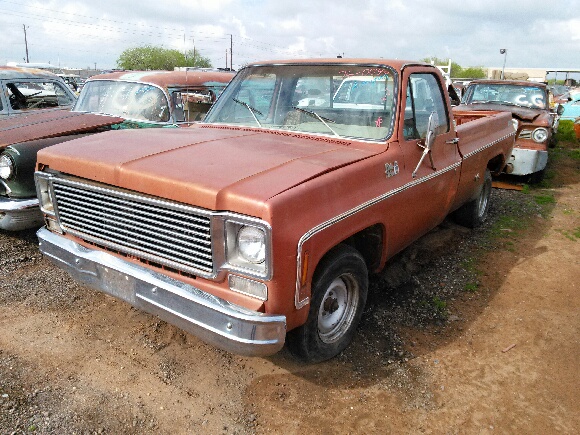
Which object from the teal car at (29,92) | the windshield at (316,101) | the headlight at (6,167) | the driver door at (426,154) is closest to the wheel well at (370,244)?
the driver door at (426,154)

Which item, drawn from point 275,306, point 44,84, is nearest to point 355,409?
point 275,306

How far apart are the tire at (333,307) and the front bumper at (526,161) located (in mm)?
5508

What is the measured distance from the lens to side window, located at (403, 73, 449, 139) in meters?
3.56

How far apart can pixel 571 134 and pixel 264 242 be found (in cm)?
1358

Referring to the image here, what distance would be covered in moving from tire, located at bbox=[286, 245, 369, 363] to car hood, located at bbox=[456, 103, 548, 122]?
6.05 metres

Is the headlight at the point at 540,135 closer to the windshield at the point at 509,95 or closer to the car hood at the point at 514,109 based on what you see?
the car hood at the point at 514,109

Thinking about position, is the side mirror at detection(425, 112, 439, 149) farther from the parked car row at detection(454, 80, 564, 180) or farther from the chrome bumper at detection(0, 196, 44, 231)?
the chrome bumper at detection(0, 196, 44, 231)

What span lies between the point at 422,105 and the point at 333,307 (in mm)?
1861

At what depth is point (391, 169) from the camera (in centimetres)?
321

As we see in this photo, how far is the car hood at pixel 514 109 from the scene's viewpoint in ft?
25.5

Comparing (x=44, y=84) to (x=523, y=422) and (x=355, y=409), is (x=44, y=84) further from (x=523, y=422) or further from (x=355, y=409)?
(x=523, y=422)

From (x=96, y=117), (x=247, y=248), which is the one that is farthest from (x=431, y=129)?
(x=96, y=117)

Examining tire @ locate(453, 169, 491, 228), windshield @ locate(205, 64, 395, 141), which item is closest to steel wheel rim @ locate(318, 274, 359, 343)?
windshield @ locate(205, 64, 395, 141)

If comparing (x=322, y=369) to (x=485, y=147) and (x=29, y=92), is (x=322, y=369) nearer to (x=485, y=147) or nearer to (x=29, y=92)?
(x=485, y=147)
